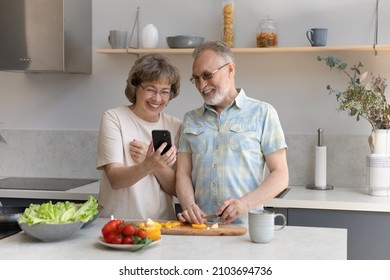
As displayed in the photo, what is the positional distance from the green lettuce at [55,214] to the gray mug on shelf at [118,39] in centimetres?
186

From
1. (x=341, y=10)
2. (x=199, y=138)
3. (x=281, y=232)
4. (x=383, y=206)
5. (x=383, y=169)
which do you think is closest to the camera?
(x=281, y=232)

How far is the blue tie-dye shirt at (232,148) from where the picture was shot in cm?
287

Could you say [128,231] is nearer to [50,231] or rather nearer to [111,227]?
[111,227]

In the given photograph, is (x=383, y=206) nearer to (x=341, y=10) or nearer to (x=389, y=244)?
(x=389, y=244)

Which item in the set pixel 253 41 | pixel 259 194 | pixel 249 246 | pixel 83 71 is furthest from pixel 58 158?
pixel 249 246

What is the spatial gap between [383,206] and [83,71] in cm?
210

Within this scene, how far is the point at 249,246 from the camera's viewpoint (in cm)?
238

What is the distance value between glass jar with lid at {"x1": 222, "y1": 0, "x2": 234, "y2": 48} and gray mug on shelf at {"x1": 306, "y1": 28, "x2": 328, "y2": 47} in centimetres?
48

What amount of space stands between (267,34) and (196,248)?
6.65 feet

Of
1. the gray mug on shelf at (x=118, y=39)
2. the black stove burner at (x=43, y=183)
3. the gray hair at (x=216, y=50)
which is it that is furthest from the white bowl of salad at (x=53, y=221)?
the gray mug on shelf at (x=118, y=39)

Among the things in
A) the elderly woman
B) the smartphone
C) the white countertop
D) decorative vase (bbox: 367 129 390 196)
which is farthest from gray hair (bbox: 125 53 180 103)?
decorative vase (bbox: 367 129 390 196)

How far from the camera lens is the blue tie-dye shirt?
9.42 ft

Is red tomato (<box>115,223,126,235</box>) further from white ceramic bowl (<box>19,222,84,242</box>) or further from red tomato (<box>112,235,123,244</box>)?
white ceramic bowl (<box>19,222,84,242</box>)

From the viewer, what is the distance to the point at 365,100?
3766 mm
